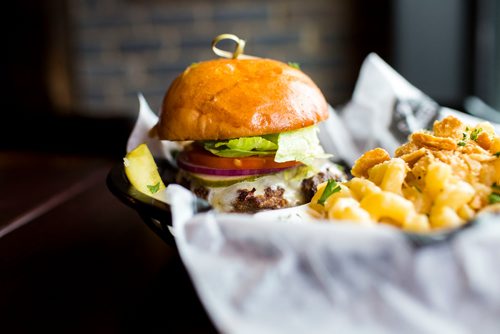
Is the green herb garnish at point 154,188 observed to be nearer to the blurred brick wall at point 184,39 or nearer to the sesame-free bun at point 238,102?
the sesame-free bun at point 238,102

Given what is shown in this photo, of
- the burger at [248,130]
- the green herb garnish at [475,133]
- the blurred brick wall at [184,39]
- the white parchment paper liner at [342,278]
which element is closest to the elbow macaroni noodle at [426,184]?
the green herb garnish at [475,133]

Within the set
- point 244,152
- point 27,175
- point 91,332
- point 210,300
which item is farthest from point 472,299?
point 27,175

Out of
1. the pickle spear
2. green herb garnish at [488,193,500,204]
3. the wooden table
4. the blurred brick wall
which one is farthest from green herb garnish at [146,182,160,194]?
→ the blurred brick wall

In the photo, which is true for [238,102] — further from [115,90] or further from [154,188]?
[115,90]

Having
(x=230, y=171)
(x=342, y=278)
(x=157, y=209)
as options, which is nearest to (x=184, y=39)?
(x=230, y=171)

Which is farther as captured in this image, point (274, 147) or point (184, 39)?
point (184, 39)

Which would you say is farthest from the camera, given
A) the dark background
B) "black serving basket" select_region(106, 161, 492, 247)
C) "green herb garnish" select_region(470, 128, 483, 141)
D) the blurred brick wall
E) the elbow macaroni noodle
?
the blurred brick wall

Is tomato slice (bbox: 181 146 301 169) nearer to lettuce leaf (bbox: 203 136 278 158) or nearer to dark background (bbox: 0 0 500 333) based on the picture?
lettuce leaf (bbox: 203 136 278 158)
